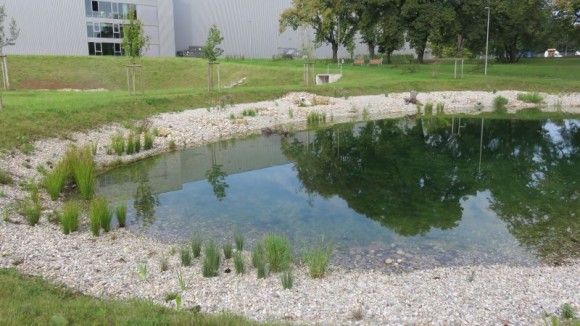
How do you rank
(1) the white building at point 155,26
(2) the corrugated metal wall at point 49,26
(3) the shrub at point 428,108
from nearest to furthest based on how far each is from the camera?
(3) the shrub at point 428,108 < (2) the corrugated metal wall at point 49,26 < (1) the white building at point 155,26

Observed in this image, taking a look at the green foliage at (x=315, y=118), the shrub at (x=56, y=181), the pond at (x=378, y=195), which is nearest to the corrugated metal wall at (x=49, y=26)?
the green foliage at (x=315, y=118)

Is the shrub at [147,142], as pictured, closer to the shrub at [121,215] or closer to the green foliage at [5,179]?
the green foliage at [5,179]

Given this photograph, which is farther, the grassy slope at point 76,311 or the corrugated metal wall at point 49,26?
the corrugated metal wall at point 49,26

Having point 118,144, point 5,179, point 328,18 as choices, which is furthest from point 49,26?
point 5,179

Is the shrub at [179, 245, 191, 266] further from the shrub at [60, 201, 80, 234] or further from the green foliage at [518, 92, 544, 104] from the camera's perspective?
the green foliage at [518, 92, 544, 104]

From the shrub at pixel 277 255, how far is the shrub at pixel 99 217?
3459 millimetres

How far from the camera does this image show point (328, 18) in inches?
2275

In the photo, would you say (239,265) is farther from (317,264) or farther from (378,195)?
(378,195)

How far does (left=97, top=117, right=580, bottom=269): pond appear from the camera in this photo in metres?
9.48

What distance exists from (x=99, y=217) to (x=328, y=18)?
52.4 m

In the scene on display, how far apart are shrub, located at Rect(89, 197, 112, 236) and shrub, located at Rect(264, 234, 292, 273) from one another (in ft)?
11.3

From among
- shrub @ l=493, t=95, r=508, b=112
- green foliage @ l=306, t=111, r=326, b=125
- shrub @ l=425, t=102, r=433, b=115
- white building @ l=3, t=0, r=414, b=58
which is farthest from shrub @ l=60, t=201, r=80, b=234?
white building @ l=3, t=0, r=414, b=58

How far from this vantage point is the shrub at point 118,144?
1695cm

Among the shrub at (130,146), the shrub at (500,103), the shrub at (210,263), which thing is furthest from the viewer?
the shrub at (500,103)
